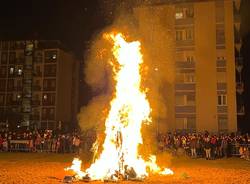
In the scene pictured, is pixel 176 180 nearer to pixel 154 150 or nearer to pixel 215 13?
pixel 154 150

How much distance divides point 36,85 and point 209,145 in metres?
45.7

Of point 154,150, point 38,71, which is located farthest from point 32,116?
point 154,150

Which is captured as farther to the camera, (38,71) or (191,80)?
(38,71)

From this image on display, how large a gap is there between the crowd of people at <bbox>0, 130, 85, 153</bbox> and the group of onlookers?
741 cm

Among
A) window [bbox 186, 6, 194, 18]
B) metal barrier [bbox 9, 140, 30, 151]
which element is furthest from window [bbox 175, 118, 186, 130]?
metal barrier [bbox 9, 140, 30, 151]

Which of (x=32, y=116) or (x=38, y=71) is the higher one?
(x=38, y=71)

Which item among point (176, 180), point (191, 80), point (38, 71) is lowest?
point (176, 180)

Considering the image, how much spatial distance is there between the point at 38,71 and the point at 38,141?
37055mm

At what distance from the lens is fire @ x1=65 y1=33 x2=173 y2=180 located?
53.1 ft

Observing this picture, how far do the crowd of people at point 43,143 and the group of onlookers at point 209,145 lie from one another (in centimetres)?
741

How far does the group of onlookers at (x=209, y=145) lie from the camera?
26.6m

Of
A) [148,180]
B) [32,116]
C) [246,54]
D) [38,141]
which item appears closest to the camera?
[148,180]

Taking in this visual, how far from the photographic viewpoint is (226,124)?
40.3 meters

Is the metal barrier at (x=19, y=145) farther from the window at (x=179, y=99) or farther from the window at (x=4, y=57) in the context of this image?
the window at (x=4, y=57)
